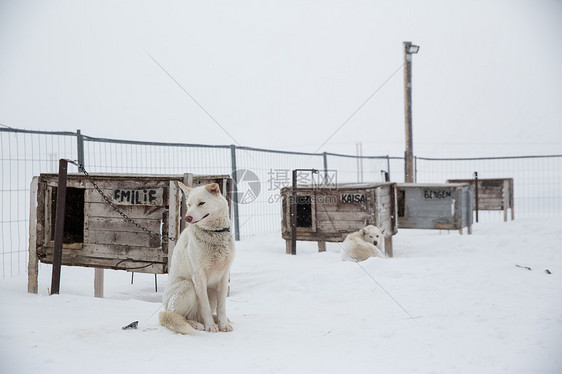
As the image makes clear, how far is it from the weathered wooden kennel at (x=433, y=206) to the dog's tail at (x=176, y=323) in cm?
663

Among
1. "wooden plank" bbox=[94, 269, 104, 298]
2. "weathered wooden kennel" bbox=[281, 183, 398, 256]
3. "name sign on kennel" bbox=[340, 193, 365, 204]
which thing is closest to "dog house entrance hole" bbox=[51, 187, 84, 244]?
"wooden plank" bbox=[94, 269, 104, 298]

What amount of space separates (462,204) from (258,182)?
476 cm

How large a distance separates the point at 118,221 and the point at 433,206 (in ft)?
21.3

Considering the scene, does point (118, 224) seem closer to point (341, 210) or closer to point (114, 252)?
point (114, 252)

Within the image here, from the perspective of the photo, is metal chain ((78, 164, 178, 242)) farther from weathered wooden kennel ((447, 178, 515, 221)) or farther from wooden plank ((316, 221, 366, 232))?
weathered wooden kennel ((447, 178, 515, 221))

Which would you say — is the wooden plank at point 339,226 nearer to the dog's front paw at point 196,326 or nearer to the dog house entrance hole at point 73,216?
the dog house entrance hole at point 73,216

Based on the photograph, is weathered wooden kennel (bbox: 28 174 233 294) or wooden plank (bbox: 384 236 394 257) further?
wooden plank (bbox: 384 236 394 257)

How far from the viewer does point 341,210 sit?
287 inches

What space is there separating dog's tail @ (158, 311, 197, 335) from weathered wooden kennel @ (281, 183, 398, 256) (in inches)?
179

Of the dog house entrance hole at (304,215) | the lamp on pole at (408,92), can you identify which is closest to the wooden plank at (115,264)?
the dog house entrance hole at (304,215)

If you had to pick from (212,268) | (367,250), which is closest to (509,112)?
(367,250)

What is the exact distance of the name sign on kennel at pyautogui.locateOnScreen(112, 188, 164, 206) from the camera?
4.30 metres

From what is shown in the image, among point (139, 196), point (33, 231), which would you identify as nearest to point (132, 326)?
point (139, 196)

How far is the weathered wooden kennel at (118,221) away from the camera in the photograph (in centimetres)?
430
